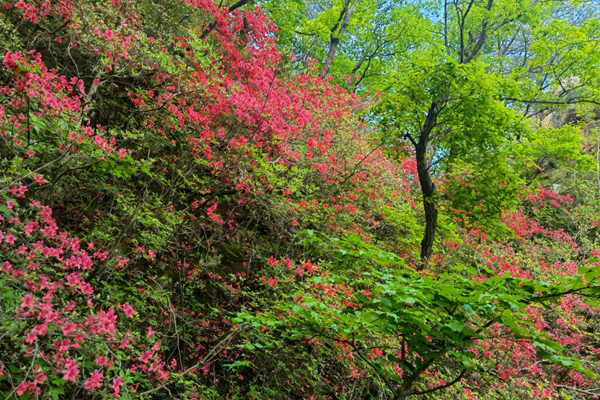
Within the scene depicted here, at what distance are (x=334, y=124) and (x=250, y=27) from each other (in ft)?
10.3

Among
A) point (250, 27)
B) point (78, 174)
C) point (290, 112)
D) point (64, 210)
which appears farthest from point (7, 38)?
point (250, 27)

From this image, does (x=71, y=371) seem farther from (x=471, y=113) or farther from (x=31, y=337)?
(x=471, y=113)

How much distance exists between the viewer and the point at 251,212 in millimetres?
6699

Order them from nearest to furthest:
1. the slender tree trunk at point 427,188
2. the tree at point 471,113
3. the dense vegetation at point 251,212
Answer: the dense vegetation at point 251,212, the tree at point 471,113, the slender tree trunk at point 427,188

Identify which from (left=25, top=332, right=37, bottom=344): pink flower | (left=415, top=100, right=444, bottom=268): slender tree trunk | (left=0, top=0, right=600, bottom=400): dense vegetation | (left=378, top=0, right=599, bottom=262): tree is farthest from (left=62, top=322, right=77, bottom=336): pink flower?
(left=415, top=100, right=444, bottom=268): slender tree trunk

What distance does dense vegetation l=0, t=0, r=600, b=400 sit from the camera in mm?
2219

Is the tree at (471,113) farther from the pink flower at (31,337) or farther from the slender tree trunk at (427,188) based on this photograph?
the pink flower at (31,337)

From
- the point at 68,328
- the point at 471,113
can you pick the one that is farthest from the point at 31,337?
the point at 471,113

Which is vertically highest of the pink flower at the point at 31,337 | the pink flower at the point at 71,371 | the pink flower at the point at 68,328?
the pink flower at the point at 68,328

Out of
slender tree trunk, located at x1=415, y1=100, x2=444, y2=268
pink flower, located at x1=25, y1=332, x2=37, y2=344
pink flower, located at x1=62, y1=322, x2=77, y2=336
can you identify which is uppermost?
slender tree trunk, located at x1=415, y1=100, x2=444, y2=268

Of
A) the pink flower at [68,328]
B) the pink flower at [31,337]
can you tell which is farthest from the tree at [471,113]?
the pink flower at [31,337]

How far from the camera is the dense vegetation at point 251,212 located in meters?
2.22

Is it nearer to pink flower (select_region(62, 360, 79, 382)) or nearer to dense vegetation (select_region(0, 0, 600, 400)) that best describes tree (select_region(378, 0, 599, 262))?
dense vegetation (select_region(0, 0, 600, 400))

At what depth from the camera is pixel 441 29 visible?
10531mm
